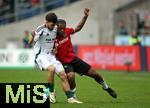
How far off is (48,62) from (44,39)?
0.53m

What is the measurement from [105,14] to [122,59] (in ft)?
25.2

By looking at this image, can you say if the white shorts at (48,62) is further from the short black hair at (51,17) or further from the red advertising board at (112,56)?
the red advertising board at (112,56)

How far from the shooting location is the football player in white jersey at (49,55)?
571 inches

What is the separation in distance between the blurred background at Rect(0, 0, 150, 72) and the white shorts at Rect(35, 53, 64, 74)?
1937cm

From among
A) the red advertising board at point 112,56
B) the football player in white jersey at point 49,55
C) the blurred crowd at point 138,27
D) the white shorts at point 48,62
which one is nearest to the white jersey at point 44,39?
the football player in white jersey at point 49,55

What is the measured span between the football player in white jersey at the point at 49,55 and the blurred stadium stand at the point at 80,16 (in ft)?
77.3

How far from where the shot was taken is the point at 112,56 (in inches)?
1282

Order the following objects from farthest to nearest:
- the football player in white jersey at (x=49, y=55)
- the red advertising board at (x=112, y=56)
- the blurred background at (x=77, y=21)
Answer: the blurred background at (x=77, y=21) < the red advertising board at (x=112, y=56) < the football player in white jersey at (x=49, y=55)

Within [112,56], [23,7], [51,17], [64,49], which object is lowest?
[112,56]

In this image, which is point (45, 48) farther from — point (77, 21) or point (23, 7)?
point (23, 7)

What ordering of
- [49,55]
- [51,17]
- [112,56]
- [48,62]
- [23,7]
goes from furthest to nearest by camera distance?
1. [23,7]
2. [112,56]
3. [49,55]
4. [48,62]
5. [51,17]

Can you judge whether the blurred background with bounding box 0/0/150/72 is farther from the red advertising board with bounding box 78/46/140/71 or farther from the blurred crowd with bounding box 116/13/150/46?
the red advertising board with bounding box 78/46/140/71

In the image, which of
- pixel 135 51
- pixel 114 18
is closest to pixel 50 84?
pixel 135 51

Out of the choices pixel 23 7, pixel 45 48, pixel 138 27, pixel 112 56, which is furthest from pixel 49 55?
pixel 23 7
